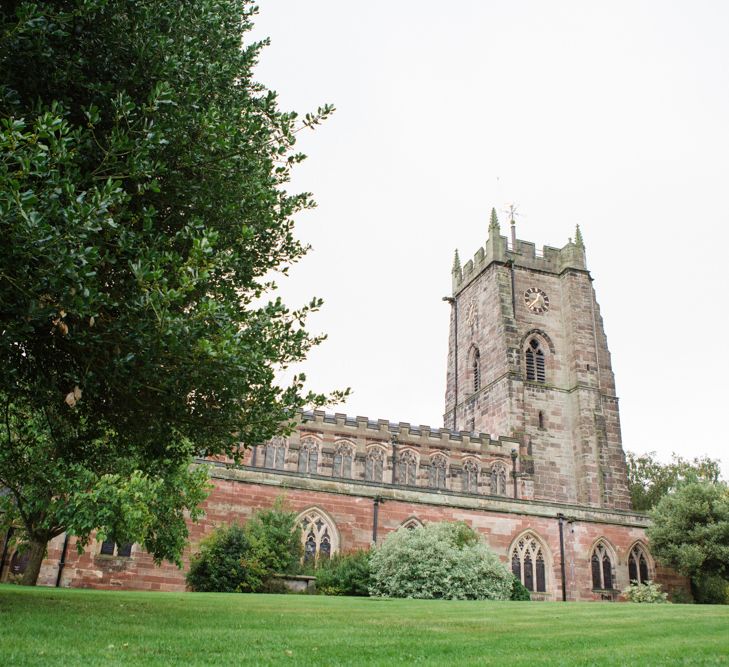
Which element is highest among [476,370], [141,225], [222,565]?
[476,370]

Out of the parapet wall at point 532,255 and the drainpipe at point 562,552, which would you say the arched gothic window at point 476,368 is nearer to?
the parapet wall at point 532,255

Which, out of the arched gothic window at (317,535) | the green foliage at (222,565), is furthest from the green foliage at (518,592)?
the green foliage at (222,565)

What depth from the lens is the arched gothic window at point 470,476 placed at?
37.7m

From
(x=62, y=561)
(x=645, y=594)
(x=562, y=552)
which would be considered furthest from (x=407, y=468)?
(x=62, y=561)

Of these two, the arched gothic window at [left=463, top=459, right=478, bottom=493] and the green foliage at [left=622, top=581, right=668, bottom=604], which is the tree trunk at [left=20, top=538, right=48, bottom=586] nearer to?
the green foliage at [left=622, top=581, right=668, bottom=604]

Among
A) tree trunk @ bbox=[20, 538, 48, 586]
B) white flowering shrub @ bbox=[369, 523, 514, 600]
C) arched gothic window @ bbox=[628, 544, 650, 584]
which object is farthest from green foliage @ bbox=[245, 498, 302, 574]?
arched gothic window @ bbox=[628, 544, 650, 584]

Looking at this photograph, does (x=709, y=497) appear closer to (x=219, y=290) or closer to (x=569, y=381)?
(x=569, y=381)

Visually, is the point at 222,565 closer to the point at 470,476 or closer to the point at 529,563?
the point at 529,563

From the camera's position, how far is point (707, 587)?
26359mm

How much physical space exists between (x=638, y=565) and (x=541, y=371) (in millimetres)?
16328

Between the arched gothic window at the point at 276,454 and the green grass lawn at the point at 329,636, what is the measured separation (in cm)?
2341

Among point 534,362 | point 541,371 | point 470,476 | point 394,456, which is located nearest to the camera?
point 394,456

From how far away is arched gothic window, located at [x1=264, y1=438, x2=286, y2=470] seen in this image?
35.4 meters

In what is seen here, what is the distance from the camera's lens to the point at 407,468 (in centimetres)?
3741
